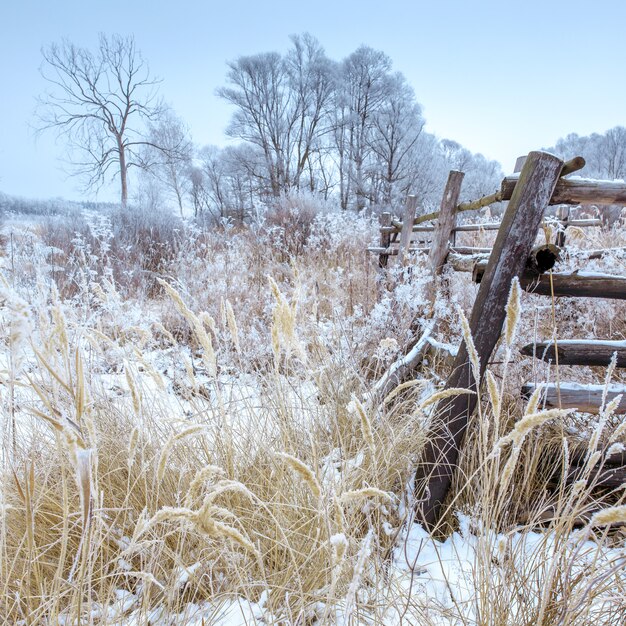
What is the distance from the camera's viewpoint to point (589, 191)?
1712 mm

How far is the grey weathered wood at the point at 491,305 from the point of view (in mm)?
1627

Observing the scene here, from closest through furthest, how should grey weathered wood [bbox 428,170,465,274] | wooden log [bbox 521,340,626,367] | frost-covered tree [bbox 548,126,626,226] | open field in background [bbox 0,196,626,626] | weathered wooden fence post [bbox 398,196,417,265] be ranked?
open field in background [bbox 0,196,626,626] < wooden log [bbox 521,340,626,367] < grey weathered wood [bbox 428,170,465,274] < weathered wooden fence post [bbox 398,196,417,265] < frost-covered tree [bbox 548,126,626,226]

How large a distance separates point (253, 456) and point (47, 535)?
78cm

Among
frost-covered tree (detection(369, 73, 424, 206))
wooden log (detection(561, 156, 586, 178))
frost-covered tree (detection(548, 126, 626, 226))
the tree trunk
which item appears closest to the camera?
wooden log (detection(561, 156, 586, 178))

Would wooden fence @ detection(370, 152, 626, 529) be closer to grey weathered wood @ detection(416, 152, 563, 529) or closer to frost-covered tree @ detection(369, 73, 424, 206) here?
grey weathered wood @ detection(416, 152, 563, 529)

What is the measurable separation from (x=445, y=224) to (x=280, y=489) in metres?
3.88

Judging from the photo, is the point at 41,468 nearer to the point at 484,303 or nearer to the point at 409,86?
the point at 484,303

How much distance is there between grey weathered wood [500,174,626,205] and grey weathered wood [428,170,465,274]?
2760 mm

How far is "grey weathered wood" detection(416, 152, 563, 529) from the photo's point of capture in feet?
5.34

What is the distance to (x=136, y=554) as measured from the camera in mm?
1351

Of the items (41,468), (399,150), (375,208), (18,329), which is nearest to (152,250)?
(41,468)

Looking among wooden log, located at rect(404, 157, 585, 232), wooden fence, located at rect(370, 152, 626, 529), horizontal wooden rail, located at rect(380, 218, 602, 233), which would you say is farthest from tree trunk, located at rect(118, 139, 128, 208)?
wooden fence, located at rect(370, 152, 626, 529)

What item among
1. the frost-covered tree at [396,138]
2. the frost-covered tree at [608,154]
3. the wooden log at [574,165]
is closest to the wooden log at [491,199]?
the wooden log at [574,165]

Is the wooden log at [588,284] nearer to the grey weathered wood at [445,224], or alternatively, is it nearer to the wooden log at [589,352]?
the wooden log at [589,352]
